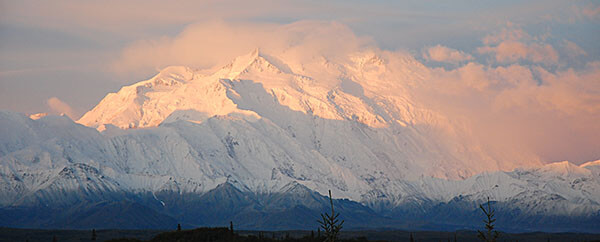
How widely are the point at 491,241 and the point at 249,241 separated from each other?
11364 cm

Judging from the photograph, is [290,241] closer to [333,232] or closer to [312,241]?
[312,241]

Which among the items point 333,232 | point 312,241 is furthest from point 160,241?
point 333,232

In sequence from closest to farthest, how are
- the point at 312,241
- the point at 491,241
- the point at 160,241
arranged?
1. the point at 491,241
2. the point at 160,241
3. the point at 312,241

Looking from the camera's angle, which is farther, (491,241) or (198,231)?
(198,231)

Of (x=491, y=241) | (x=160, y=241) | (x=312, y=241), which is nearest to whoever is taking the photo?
(x=491, y=241)

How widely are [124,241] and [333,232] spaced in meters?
115

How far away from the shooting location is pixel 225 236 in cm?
16112

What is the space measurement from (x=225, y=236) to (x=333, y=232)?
115 meters

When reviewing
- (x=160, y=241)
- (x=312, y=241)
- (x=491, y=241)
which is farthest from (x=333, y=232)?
(x=312, y=241)

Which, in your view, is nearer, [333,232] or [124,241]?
[333,232]

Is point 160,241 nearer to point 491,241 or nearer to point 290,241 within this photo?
point 290,241

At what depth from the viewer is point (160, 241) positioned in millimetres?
153750

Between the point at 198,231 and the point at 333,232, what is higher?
the point at 198,231

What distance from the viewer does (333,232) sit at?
48594 mm
